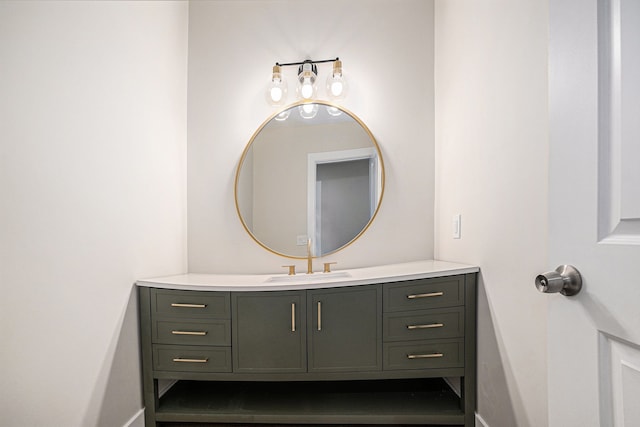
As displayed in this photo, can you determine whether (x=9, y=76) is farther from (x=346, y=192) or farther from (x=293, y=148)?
(x=346, y=192)

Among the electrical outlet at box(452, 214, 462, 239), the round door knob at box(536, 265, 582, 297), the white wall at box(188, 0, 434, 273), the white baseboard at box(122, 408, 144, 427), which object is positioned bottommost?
the white baseboard at box(122, 408, 144, 427)

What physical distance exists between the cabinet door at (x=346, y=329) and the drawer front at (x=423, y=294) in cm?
6

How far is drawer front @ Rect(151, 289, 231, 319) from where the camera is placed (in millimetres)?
1447

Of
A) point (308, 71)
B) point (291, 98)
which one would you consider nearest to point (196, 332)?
point (291, 98)

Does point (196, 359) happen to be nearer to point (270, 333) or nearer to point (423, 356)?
point (270, 333)

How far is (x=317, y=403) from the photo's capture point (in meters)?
1.53

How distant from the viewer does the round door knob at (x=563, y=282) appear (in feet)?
1.89

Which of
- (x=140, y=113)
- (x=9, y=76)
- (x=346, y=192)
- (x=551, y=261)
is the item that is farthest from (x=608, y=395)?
(x=140, y=113)

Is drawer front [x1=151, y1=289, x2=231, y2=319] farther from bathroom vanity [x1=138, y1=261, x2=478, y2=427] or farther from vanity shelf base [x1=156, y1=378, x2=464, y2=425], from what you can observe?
vanity shelf base [x1=156, y1=378, x2=464, y2=425]

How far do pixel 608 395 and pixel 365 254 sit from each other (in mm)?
1461

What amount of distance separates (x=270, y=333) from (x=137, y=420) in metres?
0.77

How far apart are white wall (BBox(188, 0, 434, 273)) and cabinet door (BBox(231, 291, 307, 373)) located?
1.78ft

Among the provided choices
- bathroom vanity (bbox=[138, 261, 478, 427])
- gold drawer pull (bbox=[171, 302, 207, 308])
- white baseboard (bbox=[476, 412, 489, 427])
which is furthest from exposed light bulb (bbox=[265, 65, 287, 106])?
white baseboard (bbox=[476, 412, 489, 427])

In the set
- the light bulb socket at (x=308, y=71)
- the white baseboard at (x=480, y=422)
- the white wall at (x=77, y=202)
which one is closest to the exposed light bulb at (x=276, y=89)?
the light bulb socket at (x=308, y=71)
